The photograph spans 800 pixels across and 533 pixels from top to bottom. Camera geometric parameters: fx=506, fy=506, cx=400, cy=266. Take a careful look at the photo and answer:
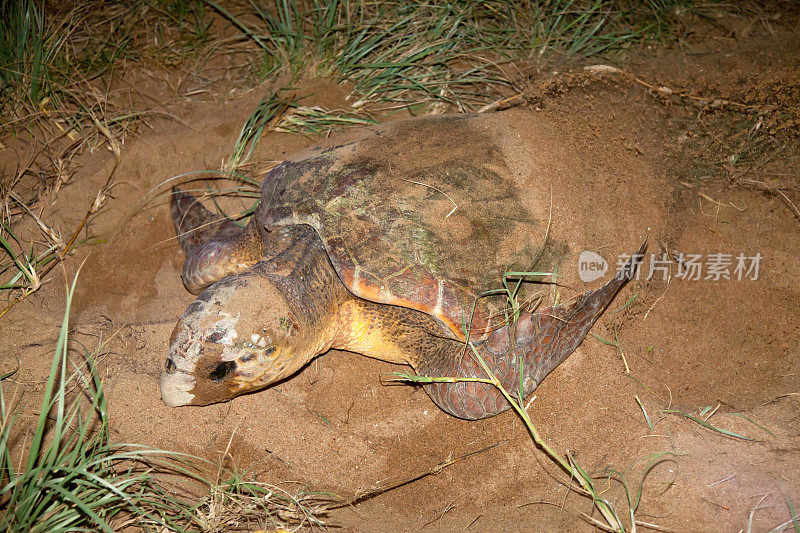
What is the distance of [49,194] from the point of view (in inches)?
131

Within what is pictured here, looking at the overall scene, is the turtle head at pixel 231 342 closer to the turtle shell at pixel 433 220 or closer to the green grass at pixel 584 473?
the turtle shell at pixel 433 220

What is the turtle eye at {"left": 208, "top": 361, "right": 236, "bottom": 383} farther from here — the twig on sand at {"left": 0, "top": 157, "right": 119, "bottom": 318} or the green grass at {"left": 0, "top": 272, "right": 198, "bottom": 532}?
the twig on sand at {"left": 0, "top": 157, "right": 119, "bottom": 318}

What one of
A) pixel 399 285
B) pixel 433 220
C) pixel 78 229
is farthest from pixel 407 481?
pixel 78 229

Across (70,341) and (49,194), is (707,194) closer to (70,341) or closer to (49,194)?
(70,341)

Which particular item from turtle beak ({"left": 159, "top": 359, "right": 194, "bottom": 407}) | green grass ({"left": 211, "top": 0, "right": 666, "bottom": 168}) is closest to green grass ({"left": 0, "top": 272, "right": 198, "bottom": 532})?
turtle beak ({"left": 159, "top": 359, "right": 194, "bottom": 407})

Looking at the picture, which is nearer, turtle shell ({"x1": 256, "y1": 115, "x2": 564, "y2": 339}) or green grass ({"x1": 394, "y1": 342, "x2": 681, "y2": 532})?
green grass ({"x1": 394, "y1": 342, "x2": 681, "y2": 532})

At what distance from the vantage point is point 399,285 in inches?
93.4

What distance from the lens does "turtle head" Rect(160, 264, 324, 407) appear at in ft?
7.13

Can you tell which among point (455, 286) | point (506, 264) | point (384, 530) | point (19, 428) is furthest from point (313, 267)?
point (19, 428)

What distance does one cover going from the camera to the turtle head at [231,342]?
7.13 feet

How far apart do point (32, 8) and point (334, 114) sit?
7.56 feet

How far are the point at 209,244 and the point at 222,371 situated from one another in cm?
106

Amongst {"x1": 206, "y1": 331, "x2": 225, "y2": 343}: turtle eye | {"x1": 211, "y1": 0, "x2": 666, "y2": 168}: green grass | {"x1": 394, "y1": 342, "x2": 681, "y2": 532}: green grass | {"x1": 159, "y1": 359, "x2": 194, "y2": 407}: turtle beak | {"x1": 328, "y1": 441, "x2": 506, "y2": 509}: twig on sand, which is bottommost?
{"x1": 328, "y1": 441, "x2": 506, "y2": 509}: twig on sand

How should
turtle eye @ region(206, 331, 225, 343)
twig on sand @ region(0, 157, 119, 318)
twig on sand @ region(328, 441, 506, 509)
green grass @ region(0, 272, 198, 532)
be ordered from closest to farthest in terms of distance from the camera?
green grass @ region(0, 272, 198, 532) → turtle eye @ region(206, 331, 225, 343) → twig on sand @ region(328, 441, 506, 509) → twig on sand @ region(0, 157, 119, 318)
